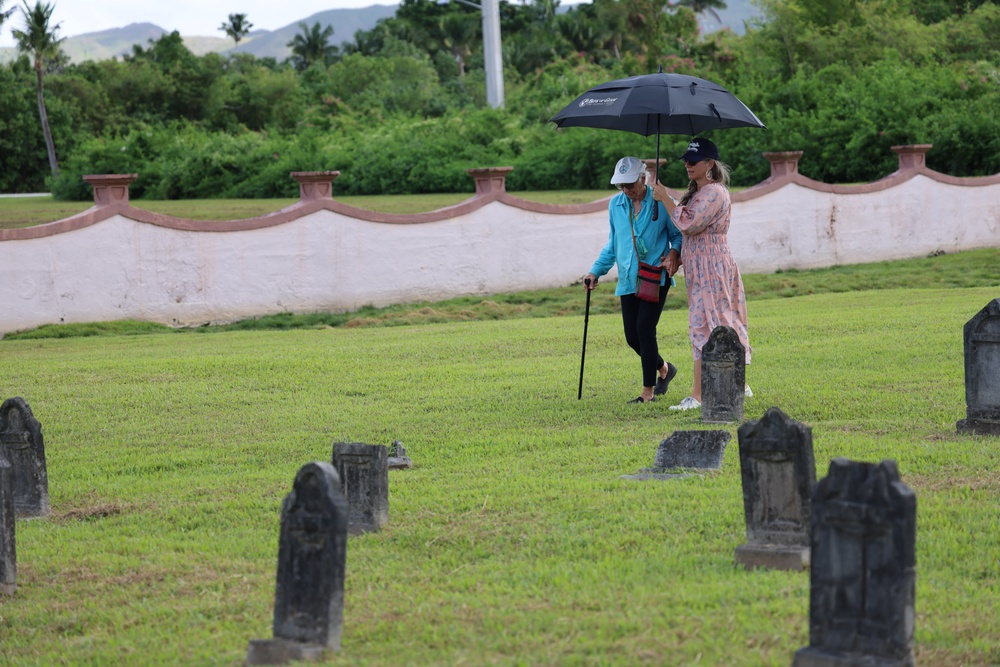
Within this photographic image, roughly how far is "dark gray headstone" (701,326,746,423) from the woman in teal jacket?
2.76 ft

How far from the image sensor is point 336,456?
6020 mm

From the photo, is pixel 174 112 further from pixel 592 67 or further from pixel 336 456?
pixel 336 456

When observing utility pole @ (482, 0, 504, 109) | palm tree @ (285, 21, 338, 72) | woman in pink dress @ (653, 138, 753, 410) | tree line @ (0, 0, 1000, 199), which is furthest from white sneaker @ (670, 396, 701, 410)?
palm tree @ (285, 21, 338, 72)

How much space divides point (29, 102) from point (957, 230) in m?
41.3

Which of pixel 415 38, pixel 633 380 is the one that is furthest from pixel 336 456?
pixel 415 38

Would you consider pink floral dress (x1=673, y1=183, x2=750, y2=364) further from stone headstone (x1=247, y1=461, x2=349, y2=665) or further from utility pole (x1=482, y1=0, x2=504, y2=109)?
utility pole (x1=482, y1=0, x2=504, y2=109)

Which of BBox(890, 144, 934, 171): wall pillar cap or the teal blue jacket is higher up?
BBox(890, 144, 934, 171): wall pillar cap

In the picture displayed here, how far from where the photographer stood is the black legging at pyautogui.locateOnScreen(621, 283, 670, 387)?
9.00 meters

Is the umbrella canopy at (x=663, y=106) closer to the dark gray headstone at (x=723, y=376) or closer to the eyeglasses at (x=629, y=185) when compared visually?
the eyeglasses at (x=629, y=185)

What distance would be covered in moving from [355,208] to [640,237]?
9.89 m

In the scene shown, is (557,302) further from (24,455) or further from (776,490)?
(776,490)

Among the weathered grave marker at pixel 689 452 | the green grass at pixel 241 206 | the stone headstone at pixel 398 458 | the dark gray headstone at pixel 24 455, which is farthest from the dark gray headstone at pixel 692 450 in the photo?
the green grass at pixel 241 206

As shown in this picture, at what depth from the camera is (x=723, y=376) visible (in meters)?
8.16

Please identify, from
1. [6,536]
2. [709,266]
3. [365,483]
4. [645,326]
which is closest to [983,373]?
[709,266]
